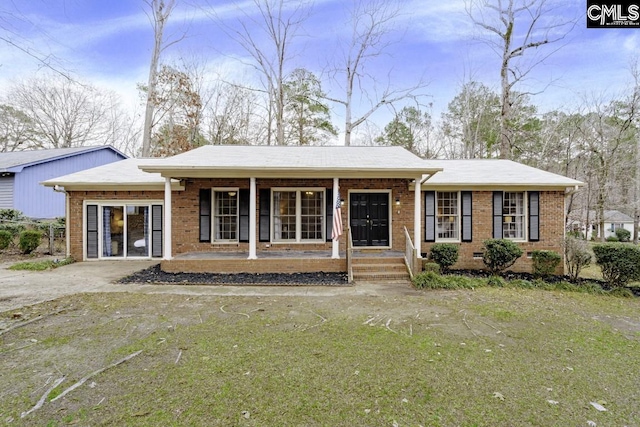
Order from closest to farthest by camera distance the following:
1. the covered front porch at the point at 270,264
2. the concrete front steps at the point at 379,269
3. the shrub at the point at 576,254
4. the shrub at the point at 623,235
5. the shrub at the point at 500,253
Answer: the shrub at the point at 576,254
the concrete front steps at the point at 379,269
the shrub at the point at 500,253
the covered front porch at the point at 270,264
the shrub at the point at 623,235

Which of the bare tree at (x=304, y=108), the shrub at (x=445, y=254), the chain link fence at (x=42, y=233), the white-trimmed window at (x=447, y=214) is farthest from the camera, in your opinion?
the bare tree at (x=304, y=108)

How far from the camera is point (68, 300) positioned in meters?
5.95

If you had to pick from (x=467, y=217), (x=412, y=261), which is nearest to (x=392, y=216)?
(x=412, y=261)

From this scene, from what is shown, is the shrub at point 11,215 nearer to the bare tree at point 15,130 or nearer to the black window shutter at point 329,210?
the black window shutter at point 329,210

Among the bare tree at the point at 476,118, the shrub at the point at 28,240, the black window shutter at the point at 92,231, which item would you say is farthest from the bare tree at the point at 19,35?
the bare tree at the point at 476,118

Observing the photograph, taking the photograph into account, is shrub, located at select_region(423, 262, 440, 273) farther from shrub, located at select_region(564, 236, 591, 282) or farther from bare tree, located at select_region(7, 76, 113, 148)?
bare tree, located at select_region(7, 76, 113, 148)

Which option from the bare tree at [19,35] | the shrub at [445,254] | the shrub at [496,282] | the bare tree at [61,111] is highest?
the bare tree at [61,111]

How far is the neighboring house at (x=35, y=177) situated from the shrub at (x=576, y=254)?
2107 centimetres

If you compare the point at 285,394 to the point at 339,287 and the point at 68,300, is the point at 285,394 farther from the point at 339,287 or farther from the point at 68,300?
the point at 68,300

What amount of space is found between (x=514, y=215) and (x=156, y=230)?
39.8 ft

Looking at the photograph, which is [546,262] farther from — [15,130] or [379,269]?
[15,130]

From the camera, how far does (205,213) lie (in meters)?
9.65

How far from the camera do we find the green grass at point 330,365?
2.61 meters

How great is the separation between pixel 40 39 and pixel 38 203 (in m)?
14.9
